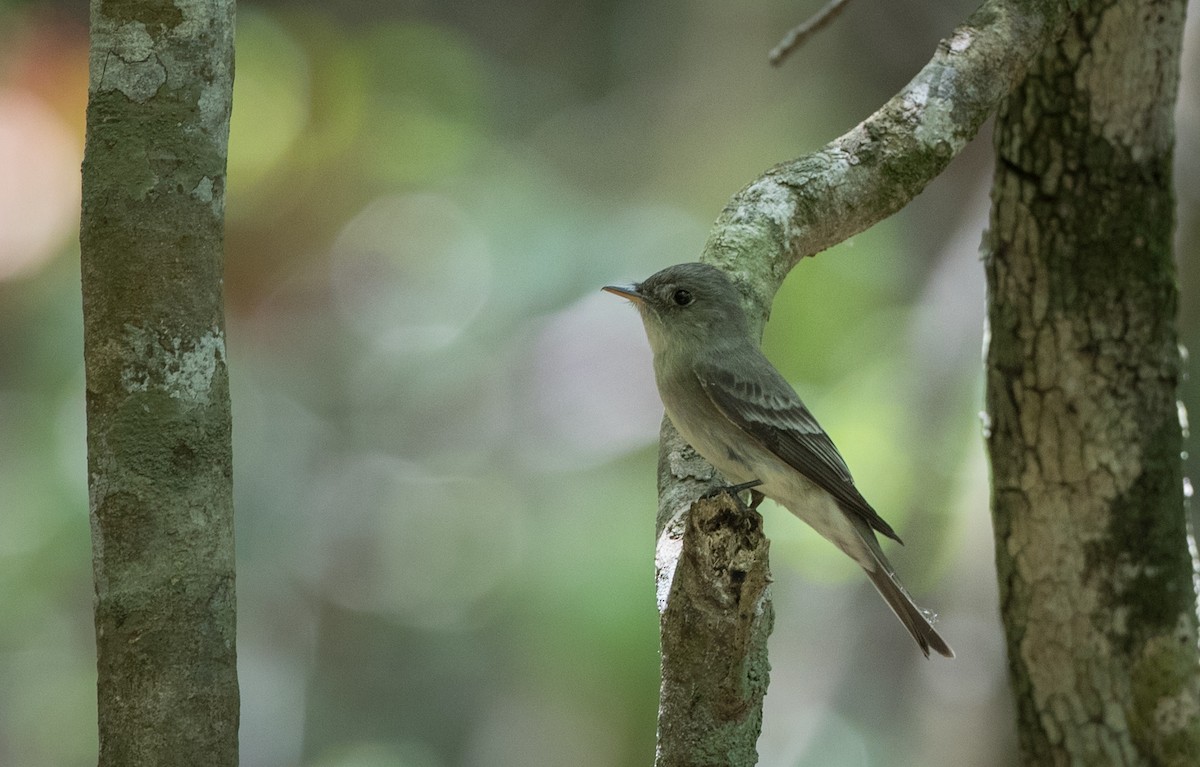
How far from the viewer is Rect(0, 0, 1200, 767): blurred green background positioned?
221 inches

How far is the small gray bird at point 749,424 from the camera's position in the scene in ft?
11.1

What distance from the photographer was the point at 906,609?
3572 mm

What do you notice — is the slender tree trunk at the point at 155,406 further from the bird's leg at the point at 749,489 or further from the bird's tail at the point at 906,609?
the bird's tail at the point at 906,609

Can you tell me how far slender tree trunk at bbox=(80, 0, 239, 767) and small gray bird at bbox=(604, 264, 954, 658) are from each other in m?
1.57

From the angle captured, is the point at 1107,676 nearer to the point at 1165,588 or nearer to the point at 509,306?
the point at 1165,588

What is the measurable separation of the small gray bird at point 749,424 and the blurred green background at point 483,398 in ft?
4.98

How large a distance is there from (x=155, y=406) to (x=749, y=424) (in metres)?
1.80

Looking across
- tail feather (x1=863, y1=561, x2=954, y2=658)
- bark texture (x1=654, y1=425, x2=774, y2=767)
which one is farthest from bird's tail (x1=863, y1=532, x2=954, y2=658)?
bark texture (x1=654, y1=425, x2=774, y2=767)

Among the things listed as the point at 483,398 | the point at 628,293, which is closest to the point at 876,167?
the point at 628,293

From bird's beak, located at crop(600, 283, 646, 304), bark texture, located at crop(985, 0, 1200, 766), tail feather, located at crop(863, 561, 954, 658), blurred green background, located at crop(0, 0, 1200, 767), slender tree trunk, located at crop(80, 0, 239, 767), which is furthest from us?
blurred green background, located at crop(0, 0, 1200, 767)

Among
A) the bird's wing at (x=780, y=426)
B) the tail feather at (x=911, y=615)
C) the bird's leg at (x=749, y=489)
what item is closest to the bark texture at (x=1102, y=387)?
the tail feather at (x=911, y=615)

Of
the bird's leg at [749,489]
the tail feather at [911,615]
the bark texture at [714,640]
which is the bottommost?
the bark texture at [714,640]

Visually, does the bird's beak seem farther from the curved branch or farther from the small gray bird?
the curved branch

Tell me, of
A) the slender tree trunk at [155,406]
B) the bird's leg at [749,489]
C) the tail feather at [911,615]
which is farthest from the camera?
the tail feather at [911,615]
